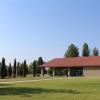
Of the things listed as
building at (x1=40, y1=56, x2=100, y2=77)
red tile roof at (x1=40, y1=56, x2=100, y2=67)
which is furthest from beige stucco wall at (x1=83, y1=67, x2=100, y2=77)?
red tile roof at (x1=40, y1=56, x2=100, y2=67)

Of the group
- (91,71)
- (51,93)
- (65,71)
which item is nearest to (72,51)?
(65,71)

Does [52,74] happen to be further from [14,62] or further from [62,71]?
[14,62]

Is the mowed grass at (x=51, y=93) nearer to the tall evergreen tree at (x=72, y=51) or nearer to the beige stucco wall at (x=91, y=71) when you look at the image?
the beige stucco wall at (x=91, y=71)

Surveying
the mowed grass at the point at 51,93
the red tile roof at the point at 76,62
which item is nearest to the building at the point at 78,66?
the red tile roof at the point at 76,62

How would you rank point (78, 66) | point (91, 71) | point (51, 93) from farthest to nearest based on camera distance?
point (78, 66), point (91, 71), point (51, 93)

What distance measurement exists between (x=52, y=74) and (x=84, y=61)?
29.1 feet

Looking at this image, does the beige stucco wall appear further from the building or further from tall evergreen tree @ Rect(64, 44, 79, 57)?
tall evergreen tree @ Rect(64, 44, 79, 57)

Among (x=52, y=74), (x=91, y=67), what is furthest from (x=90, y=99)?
(x=52, y=74)

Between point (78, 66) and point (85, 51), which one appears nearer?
point (78, 66)

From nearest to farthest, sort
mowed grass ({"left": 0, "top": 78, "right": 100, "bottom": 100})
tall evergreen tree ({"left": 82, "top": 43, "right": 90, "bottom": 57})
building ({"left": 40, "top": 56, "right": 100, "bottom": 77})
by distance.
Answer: mowed grass ({"left": 0, "top": 78, "right": 100, "bottom": 100}) → building ({"left": 40, "top": 56, "right": 100, "bottom": 77}) → tall evergreen tree ({"left": 82, "top": 43, "right": 90, "bottom": 57})

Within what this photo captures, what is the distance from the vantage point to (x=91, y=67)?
7806 centimetres

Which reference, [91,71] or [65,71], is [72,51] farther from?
[91,71]

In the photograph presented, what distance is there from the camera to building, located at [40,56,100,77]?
77.4m

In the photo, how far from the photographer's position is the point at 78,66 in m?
80.0
